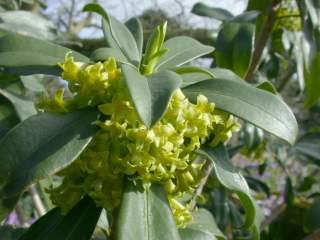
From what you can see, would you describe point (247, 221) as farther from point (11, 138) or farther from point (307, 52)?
point (307, 52)

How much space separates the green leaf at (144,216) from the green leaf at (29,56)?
281mm

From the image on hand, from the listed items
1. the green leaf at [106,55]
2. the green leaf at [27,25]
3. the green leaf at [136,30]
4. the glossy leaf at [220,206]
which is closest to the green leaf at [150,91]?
the green leaf at [106,55]

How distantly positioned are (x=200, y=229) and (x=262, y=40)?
712mm

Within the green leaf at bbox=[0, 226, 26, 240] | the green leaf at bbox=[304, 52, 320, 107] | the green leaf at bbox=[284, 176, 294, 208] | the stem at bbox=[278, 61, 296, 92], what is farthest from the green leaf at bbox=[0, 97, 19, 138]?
the stem at bbox=[278, 61, 296, 92]

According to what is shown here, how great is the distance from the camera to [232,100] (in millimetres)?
996

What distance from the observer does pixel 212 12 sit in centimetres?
228

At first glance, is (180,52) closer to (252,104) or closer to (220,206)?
(252,104)

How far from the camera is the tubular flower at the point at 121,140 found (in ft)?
2.98

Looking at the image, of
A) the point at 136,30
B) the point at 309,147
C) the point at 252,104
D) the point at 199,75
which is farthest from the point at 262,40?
the point at 309,147

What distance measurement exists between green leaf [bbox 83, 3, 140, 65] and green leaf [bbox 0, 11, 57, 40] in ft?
2.33

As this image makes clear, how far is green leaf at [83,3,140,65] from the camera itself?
1.11 m

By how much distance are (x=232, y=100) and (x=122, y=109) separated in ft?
0.68

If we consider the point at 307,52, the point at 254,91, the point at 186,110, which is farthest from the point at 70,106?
the point at 307,52

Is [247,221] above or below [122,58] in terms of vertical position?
below
